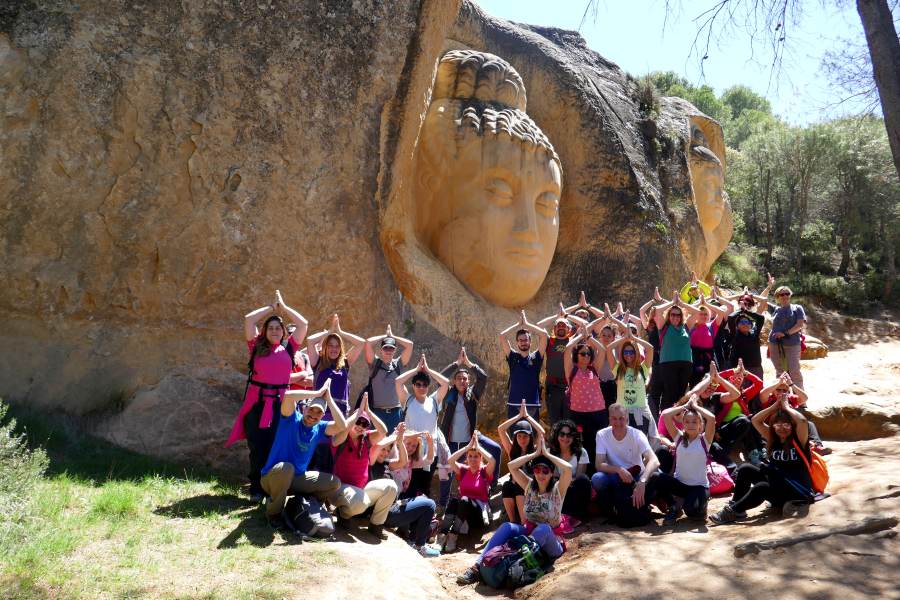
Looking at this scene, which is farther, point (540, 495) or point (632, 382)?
point (632, 382)

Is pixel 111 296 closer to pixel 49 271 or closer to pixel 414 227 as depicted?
pixel 49 271

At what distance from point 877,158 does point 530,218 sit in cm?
1458

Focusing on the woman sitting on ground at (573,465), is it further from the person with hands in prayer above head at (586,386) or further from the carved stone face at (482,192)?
the carved stone face at (482,192)

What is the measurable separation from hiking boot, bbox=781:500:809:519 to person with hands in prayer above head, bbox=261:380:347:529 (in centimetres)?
298

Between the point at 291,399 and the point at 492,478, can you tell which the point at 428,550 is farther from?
the point at 291,399

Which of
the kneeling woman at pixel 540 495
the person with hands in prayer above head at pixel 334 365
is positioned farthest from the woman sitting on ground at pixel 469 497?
the person with hands in prayer above head at pixel 334 365

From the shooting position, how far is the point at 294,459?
16.6ft

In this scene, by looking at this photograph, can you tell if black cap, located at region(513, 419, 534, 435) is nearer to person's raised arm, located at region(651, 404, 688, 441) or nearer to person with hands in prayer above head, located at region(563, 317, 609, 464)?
person with hands in prayer above head, located at region(563, 317, 609, 464)

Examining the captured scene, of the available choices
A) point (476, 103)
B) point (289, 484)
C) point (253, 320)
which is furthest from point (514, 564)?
point (476, 103)

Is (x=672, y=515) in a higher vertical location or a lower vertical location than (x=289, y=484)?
lower

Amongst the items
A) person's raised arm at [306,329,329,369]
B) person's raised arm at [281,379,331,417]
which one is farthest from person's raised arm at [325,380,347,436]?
person's raised arm at [306,329,329,369]

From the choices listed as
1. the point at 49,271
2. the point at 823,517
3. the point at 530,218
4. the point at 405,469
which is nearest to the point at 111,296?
the point at 49,271

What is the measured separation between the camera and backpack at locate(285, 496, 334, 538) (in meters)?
4.89

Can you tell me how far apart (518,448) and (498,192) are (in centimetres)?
423
